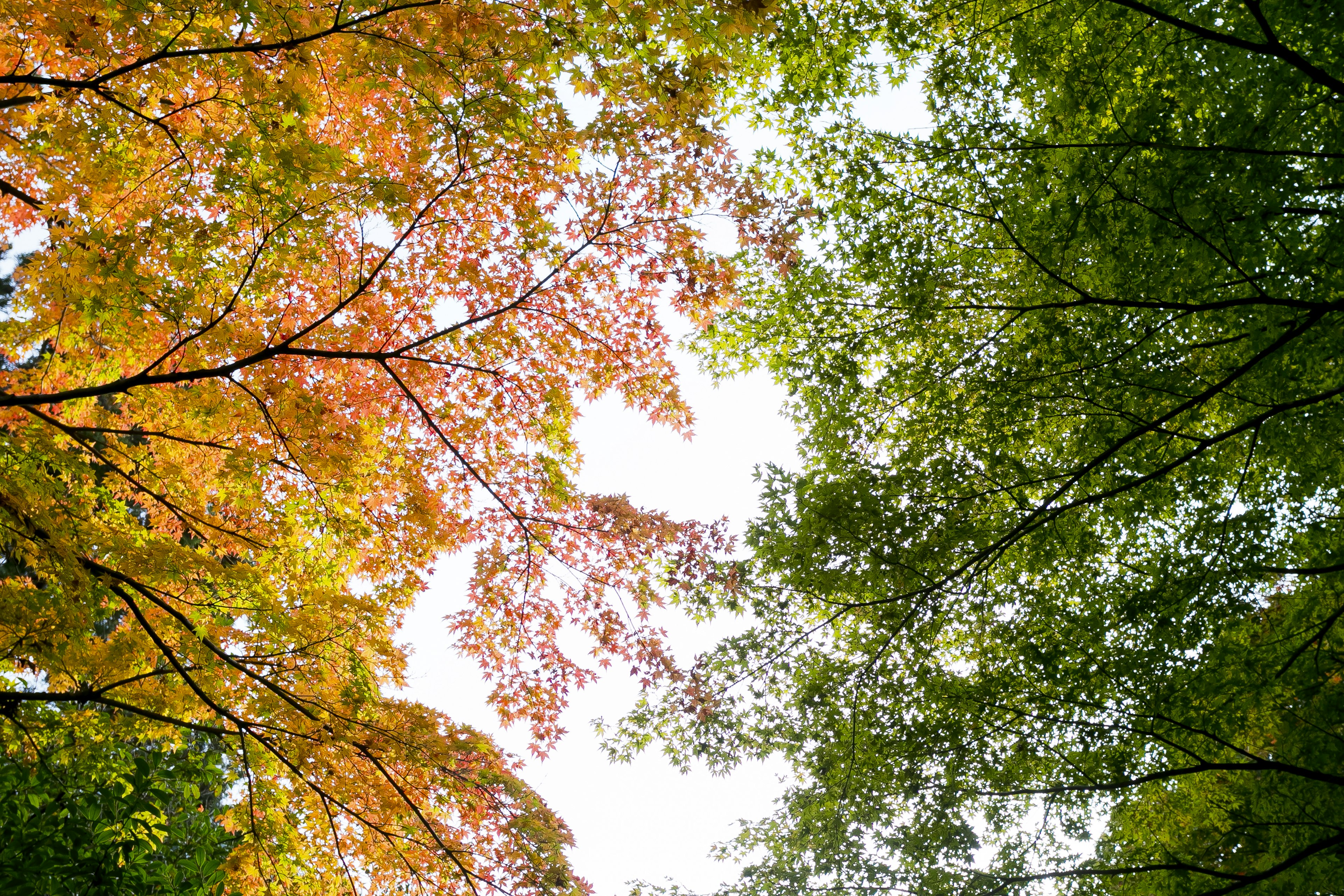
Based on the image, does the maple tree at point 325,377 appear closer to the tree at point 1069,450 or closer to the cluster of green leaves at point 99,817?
the cluster of green leaves at point 99,817

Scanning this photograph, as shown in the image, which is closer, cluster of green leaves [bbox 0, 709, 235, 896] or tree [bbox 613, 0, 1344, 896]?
cluster of green leaves [bbox 0, 709, 235, 896]

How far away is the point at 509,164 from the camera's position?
5211mm

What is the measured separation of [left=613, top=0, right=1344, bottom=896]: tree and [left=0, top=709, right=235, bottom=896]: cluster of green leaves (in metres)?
3.23

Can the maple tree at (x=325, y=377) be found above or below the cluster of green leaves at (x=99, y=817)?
above

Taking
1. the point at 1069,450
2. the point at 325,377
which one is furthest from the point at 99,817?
the point at 1069,450

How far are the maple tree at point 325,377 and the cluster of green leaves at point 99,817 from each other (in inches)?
5.8

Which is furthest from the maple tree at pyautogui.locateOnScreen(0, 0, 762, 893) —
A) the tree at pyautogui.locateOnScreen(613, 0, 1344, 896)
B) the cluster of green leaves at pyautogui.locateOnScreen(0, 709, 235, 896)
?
the tree at pyautogui.locateOnScreen(613, 0, 1344, 896)

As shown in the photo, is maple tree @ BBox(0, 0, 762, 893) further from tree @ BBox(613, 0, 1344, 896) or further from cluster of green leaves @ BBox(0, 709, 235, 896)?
tree @ BBox(613, 0, 1344, 896)

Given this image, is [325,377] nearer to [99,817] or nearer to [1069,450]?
[99,817]

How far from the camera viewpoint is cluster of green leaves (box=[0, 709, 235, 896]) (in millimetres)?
3455

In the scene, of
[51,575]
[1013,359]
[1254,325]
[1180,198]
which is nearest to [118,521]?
[51,575]

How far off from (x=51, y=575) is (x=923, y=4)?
22.8 feet

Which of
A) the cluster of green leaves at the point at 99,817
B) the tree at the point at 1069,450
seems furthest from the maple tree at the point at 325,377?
the tree at the point at 1069,450

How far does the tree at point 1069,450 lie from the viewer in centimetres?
439
